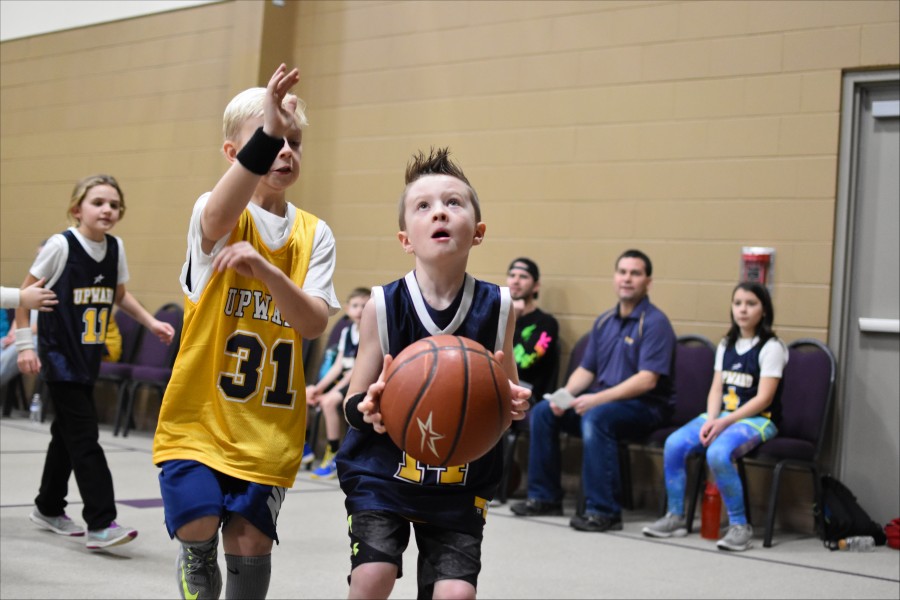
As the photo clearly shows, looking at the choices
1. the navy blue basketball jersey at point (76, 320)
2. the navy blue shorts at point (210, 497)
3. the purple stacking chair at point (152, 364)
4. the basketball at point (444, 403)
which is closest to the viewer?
the basketball at point (444, 403)

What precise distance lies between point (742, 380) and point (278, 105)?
3.73 m

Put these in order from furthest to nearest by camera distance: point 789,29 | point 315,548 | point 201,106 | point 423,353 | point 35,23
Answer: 1. point 35,23
2. point 201,106
3. point 789,29
4. point 315,548
5. point 423,353

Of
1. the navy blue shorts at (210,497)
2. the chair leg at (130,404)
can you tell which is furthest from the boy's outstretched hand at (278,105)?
the chair leg at (130,404)

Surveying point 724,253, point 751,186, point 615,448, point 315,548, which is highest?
point 751,186

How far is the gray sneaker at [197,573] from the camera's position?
2.33 metres

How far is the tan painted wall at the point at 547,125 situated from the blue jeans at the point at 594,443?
803mm

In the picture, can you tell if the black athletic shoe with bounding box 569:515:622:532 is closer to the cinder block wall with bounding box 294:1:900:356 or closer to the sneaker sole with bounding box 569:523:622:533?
the sneaker sole with bounding box 569:523:622:533

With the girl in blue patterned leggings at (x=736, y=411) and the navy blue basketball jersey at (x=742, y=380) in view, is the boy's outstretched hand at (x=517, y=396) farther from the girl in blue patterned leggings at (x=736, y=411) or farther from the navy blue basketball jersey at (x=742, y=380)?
the navy blue basketball jersey at (x=742, y=380)

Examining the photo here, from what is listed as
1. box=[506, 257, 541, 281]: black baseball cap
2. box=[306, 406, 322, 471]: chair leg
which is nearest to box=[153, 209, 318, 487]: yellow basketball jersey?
box=[506, 257, 541, 281]: black baseball cap

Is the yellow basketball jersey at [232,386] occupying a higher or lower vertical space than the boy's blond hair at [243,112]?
lower

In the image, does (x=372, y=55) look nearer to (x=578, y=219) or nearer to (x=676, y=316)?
(x=578, y=219)

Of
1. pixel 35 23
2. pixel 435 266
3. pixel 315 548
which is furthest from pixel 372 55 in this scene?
pixel 435 266

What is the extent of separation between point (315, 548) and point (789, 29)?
386 cm

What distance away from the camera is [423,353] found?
205 cm
